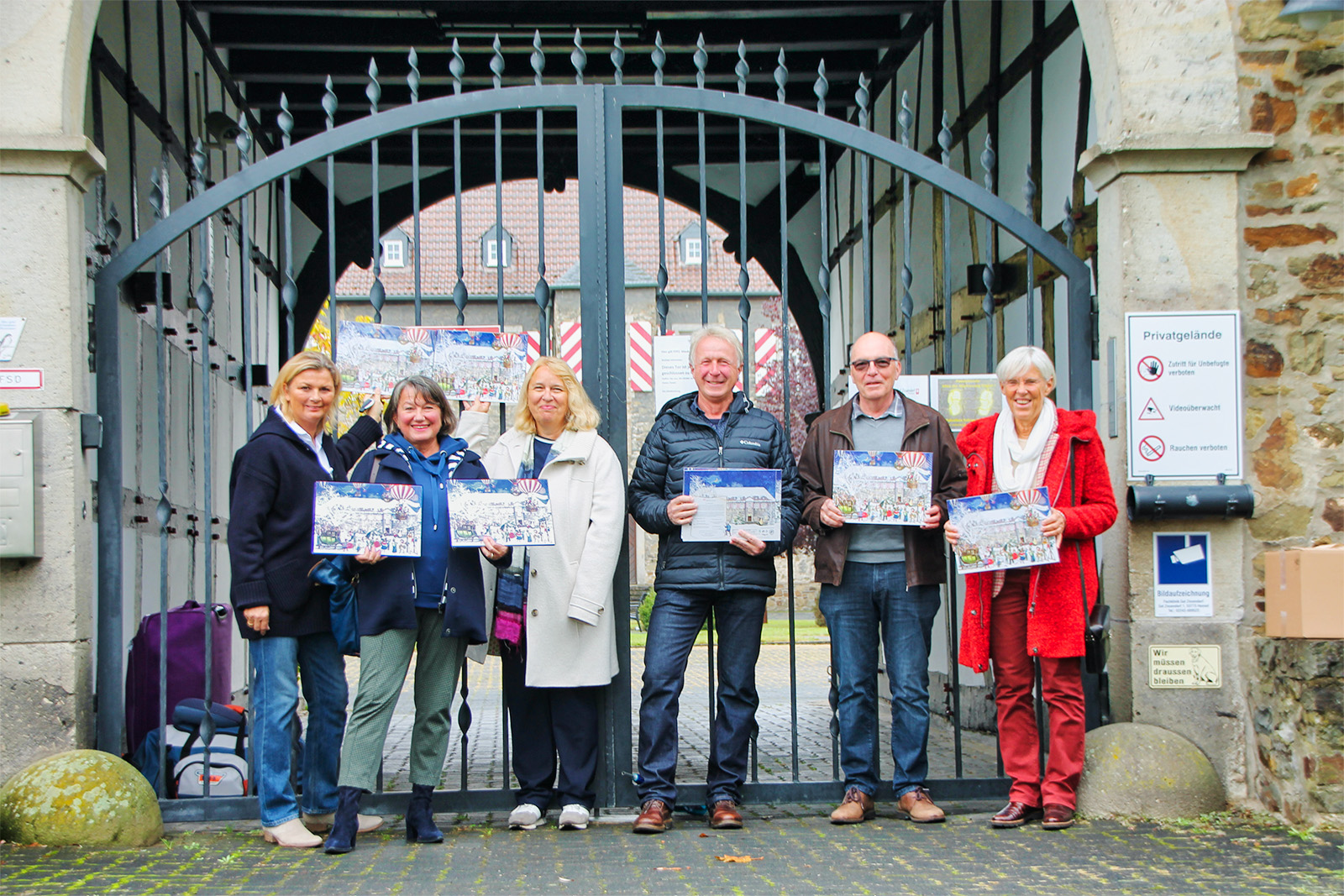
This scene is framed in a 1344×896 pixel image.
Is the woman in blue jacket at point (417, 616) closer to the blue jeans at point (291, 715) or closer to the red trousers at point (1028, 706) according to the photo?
the blue jeans at point (291, 715)

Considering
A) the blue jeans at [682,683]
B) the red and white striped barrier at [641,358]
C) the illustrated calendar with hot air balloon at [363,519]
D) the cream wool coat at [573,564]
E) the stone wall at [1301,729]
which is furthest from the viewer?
the red and white striped barrier at [641,358]

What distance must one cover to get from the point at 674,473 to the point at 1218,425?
6.73 ft

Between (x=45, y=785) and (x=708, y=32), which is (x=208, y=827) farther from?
(x=708, y=32)

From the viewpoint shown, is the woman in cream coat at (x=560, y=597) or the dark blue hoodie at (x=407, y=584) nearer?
the dark blue hoodie at (x=407, y=584)

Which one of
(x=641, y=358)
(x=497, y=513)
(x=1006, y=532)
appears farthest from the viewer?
(x=641, y=358)

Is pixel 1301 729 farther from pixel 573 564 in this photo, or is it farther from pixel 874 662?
pixel 573 564

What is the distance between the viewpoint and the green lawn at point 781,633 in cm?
1780

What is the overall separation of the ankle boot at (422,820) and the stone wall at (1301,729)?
9.60 ft

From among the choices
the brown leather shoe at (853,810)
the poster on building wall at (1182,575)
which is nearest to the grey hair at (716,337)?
the brown leather shoe at (853,810)

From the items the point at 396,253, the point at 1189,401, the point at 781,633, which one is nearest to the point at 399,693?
the point at 1189,401

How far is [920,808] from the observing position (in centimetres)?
473

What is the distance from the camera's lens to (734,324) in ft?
109

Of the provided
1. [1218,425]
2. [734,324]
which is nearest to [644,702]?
Result: [1218,425]

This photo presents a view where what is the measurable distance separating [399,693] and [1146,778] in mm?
2626
